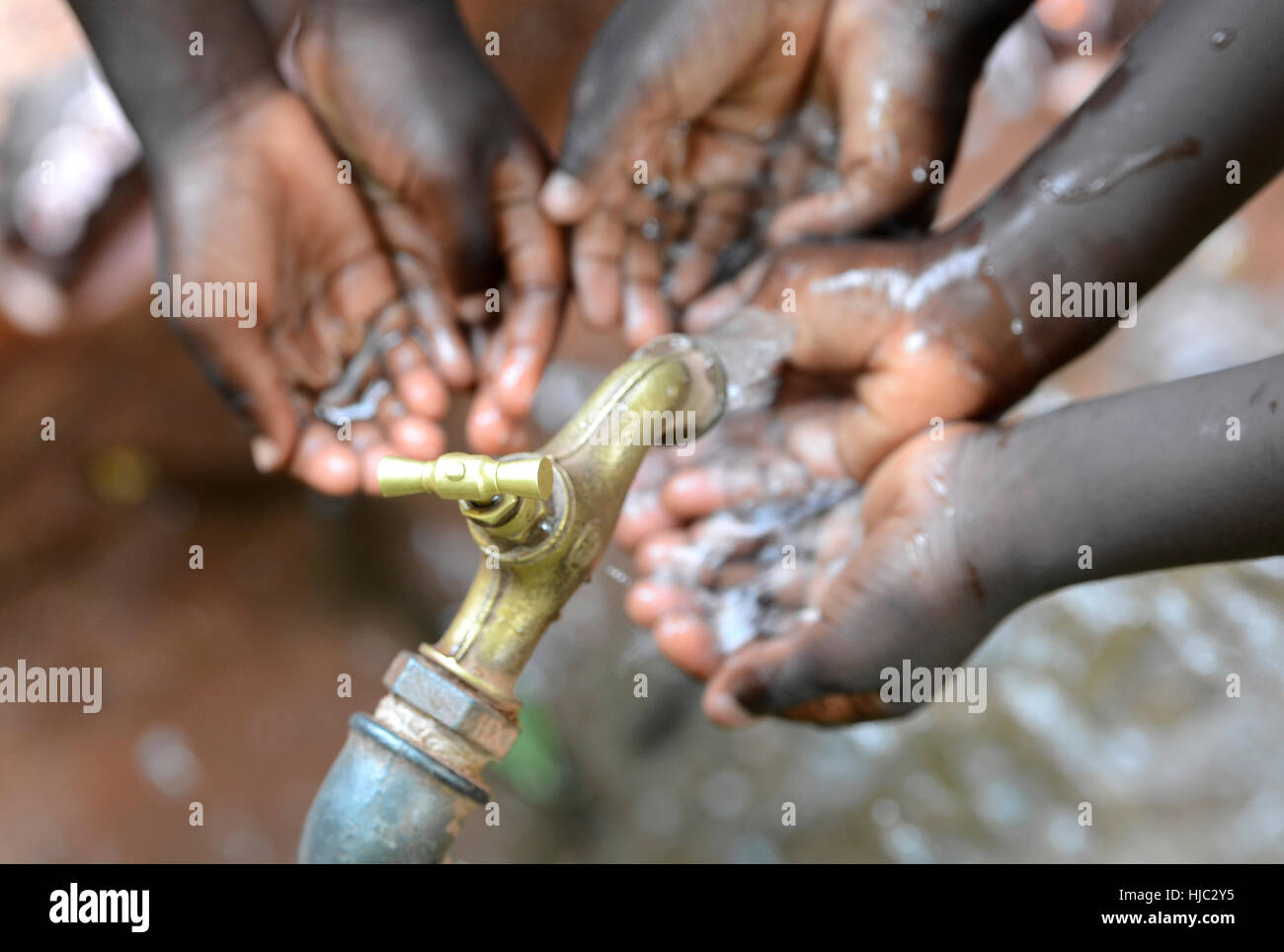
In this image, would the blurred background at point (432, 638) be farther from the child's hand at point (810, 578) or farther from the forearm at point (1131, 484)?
the forearm at point (1131, 484)

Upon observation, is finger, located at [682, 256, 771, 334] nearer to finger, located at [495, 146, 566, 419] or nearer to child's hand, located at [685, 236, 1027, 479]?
child's hand, located at [685, 236, 1027, 479]

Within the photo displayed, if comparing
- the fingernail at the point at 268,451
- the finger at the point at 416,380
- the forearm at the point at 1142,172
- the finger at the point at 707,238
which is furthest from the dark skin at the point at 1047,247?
the fingernail at the point at 268,451

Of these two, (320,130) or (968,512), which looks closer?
(968,512)

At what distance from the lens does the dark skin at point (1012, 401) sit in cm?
89

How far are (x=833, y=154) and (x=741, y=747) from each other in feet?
3.23

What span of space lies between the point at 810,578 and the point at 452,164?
75cm

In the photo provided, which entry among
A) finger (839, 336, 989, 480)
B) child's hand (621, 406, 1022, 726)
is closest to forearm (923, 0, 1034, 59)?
finger (839, 336, 989, 480)

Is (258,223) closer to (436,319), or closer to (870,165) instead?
(436,319)

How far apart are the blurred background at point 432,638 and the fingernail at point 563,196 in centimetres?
53

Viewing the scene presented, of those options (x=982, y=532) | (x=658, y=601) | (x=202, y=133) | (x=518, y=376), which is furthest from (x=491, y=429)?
(x=982, y=532)

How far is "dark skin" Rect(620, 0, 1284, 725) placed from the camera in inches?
35.1
